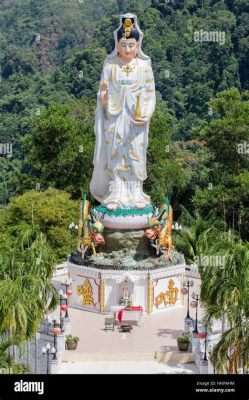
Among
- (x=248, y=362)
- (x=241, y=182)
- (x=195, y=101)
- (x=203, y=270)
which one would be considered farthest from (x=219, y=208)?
(x=195, y=101)

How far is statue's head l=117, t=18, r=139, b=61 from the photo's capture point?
3325 cm

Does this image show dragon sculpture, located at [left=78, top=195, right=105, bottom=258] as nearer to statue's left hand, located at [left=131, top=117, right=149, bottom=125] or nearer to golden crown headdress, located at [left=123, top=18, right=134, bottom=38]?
statue's left hand, located at [left=131, top=117, right=149, bottom=125]

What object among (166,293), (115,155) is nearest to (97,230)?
(115,155)

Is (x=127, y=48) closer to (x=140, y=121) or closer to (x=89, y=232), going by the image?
(x=140, y=121)

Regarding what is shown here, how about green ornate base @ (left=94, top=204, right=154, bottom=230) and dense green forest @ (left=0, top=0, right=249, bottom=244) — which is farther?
dense green forest @ (left=0, top=0, right=249, bottom=244)

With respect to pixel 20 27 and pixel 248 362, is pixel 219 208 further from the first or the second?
pixel 20 27

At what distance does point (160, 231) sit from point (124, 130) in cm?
361

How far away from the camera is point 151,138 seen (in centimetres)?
4603

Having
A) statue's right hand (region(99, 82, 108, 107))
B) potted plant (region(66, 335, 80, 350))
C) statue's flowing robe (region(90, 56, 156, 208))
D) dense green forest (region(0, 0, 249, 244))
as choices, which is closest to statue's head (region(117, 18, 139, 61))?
statue's flowing robe (region(90, 56, 156, 208))

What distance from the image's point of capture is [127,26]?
3334 cm

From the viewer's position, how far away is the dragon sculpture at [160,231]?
33.2 meters

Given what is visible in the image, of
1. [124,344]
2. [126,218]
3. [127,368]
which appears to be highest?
[126,218]

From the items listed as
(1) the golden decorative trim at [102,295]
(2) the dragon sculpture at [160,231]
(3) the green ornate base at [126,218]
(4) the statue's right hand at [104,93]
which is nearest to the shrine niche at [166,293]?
(2) the dragon sculpture at [160,231]

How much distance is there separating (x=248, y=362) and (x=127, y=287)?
9.93 m
